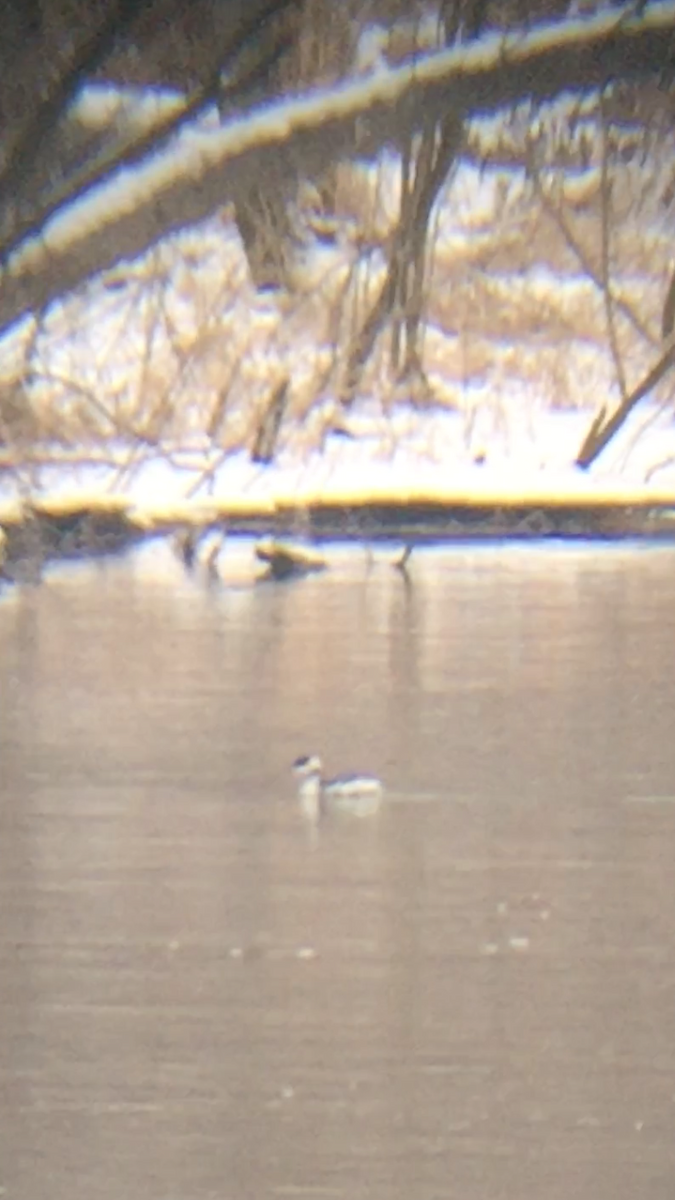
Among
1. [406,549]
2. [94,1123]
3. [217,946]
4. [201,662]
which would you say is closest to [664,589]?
[406,549]

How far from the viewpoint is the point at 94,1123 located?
2.27 metres

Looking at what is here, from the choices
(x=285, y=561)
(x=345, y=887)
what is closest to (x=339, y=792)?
(x=345, y=887)

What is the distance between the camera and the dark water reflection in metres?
2.23

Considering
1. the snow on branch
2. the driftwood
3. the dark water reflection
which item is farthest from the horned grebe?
the snow on branch

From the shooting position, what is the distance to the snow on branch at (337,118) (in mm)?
2861

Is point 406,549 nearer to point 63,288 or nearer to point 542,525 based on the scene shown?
point 542,525

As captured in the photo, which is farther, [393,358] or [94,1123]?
[393,358]

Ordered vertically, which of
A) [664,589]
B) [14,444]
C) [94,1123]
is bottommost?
[94,1123]

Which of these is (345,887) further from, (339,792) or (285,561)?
(285,561)

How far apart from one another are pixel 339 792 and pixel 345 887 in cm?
20

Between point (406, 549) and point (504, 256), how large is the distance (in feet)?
1.69

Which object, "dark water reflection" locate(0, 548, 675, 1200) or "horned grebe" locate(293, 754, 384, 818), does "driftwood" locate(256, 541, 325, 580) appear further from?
"horned grebe" locate(293, 754, 384, 818)

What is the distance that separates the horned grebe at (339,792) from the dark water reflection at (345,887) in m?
0.03

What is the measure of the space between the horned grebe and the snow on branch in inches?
34.9
